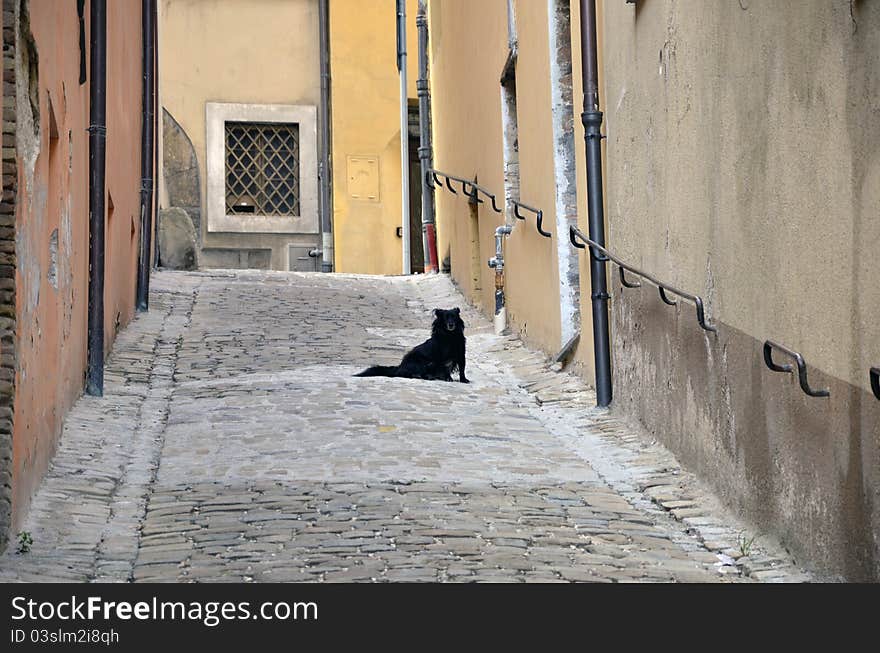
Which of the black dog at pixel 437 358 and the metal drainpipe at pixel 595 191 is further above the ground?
the metal drainpipe at pixel 595 191

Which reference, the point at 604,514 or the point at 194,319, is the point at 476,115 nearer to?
the point at 194,319

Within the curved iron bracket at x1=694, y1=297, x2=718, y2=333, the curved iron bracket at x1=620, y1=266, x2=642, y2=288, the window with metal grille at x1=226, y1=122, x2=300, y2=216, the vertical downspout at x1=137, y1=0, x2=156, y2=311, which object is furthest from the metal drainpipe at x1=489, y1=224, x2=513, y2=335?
the window with metal grille at x1=226, y1=122, x2=300, y2=216

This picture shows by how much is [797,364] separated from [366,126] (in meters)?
20.7

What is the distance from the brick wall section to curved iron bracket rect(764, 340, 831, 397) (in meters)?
3.23

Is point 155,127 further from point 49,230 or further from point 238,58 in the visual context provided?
point 49,230

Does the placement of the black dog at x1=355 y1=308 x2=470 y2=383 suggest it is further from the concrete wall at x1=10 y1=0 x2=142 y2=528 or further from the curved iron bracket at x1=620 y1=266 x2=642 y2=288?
the concrete wall at x1=10 y1=0 x2=142 y2=528

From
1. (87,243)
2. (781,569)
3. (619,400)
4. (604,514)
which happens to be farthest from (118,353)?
(781,569)

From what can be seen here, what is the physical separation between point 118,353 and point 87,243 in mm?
2158

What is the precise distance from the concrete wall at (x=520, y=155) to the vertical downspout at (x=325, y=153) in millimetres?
5272

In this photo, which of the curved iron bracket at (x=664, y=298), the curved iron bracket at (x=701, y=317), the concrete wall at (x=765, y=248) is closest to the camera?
the concrete wall at (x=765, y=248)

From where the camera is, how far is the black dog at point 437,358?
1177cm

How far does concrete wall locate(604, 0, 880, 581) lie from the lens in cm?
546

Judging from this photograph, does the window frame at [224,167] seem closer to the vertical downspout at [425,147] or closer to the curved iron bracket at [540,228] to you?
the vertical downspout at [425,147]

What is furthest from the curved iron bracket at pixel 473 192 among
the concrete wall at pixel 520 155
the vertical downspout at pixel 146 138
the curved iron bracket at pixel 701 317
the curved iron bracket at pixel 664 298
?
the curved iron bracket at pixel 701 317
